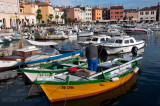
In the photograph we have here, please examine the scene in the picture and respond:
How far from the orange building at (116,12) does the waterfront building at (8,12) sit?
257 feet

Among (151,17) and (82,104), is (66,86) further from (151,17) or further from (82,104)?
(151,17)

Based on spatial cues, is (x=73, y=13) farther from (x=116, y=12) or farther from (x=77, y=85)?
(x=77, y=85)

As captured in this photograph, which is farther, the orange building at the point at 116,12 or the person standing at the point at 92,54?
the orange building at the point at 116,12

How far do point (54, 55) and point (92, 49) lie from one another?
8.12 metres

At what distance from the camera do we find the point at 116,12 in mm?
122688

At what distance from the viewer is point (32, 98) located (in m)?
11.5

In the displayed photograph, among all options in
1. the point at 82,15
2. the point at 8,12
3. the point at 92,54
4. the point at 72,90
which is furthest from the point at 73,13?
the point at 72,90

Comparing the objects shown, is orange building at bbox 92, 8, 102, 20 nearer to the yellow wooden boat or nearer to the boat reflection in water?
the boat reflection in water

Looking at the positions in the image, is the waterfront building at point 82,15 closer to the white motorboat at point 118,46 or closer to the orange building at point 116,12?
the orange building at point 116,12

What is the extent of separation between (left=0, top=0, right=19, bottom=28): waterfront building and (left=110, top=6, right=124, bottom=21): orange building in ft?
257

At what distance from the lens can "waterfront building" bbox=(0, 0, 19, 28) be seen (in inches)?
2052

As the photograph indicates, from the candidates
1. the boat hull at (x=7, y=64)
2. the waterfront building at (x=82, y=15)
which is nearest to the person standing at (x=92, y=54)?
the boat hull at (x=7, y=64)

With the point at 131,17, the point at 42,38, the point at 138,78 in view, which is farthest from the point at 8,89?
the point at 131,17

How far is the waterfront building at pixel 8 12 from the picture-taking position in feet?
171
